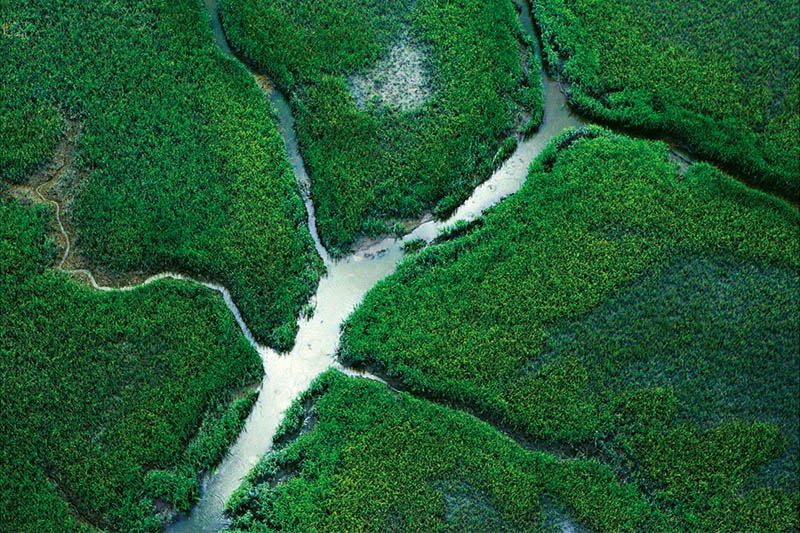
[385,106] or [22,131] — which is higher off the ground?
[22,131]

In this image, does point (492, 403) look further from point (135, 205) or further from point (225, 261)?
point (135, 205)

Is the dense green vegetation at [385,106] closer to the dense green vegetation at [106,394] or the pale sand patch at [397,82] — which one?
the pale sand patch at [397,82]

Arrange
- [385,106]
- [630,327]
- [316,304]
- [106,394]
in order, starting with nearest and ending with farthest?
[106,394] → [630,327] → [316,304] → [385,106]

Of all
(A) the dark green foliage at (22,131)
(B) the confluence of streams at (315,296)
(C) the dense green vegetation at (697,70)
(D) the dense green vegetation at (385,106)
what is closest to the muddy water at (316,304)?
(B) the confluence of streams at (315,296)

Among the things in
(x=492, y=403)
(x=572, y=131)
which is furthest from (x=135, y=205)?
(x=572, y=131)

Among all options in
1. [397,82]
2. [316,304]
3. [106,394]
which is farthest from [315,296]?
[397,82]

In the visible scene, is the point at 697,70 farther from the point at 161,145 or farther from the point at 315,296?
the point at 161,145
